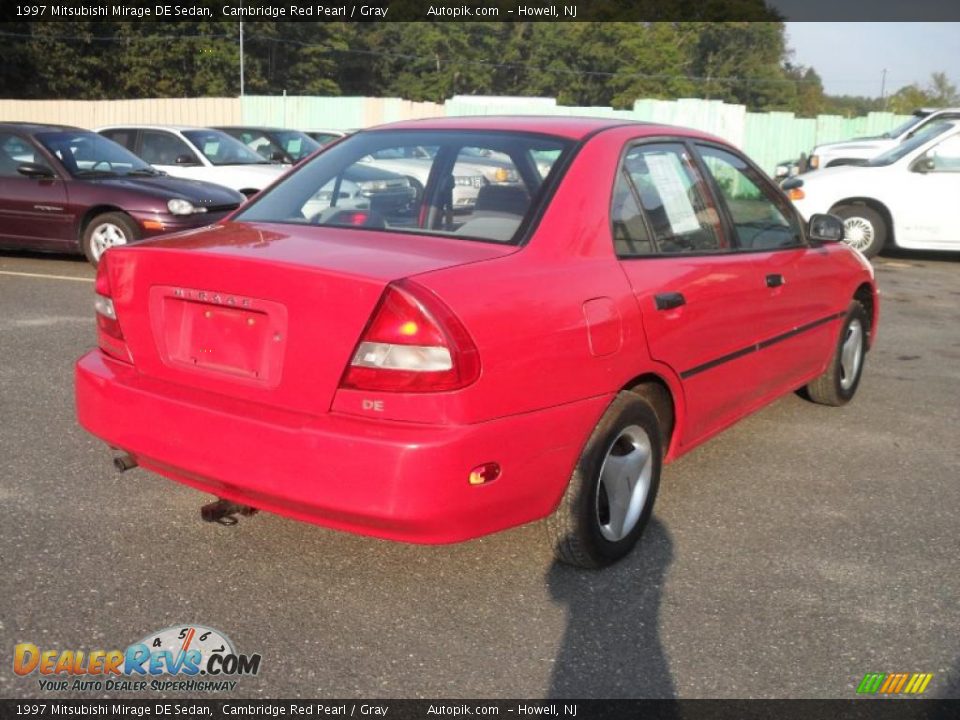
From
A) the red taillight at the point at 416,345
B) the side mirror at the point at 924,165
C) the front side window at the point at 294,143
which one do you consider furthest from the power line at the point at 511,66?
the red taillight at the point at 416,345

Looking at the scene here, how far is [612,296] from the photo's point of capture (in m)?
3.69

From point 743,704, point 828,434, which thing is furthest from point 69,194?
point 743,704

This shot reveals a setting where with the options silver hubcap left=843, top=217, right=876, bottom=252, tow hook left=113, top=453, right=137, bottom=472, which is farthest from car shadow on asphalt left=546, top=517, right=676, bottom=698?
silver hubcap left=843, top=217, right=876, bottom=252

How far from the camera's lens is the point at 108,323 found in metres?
3.79

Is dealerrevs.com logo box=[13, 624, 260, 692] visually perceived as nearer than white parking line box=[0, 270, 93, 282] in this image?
Yes

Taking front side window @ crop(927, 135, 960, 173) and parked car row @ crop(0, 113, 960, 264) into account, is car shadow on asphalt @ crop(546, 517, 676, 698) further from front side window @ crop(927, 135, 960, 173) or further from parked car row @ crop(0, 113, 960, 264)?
front side window @ crop(927, 135, 960, 173)

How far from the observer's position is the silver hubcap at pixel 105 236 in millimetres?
10820

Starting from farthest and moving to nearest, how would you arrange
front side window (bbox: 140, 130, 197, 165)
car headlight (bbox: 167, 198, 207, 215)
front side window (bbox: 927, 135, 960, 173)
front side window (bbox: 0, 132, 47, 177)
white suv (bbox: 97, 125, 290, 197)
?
front side window (bbox: 140, 130, 197, 165) < white suv (bbox: 97, 125, 290, 197) < front side window (bbox: 927, 135, 960, 173) < front side window (bbox: 0, 132, 47, 177) < car headlight (bbox: 167, 198, 207, 215)

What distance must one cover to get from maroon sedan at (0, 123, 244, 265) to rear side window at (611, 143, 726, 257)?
7.22m

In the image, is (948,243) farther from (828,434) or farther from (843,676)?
(843,676)

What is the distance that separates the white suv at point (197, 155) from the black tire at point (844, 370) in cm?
922

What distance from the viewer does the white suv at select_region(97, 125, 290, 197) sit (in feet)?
46.0

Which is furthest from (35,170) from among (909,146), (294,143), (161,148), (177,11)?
(177,11)

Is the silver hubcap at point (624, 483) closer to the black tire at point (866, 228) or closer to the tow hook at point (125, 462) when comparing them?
the tow hook at point (125, 462)
